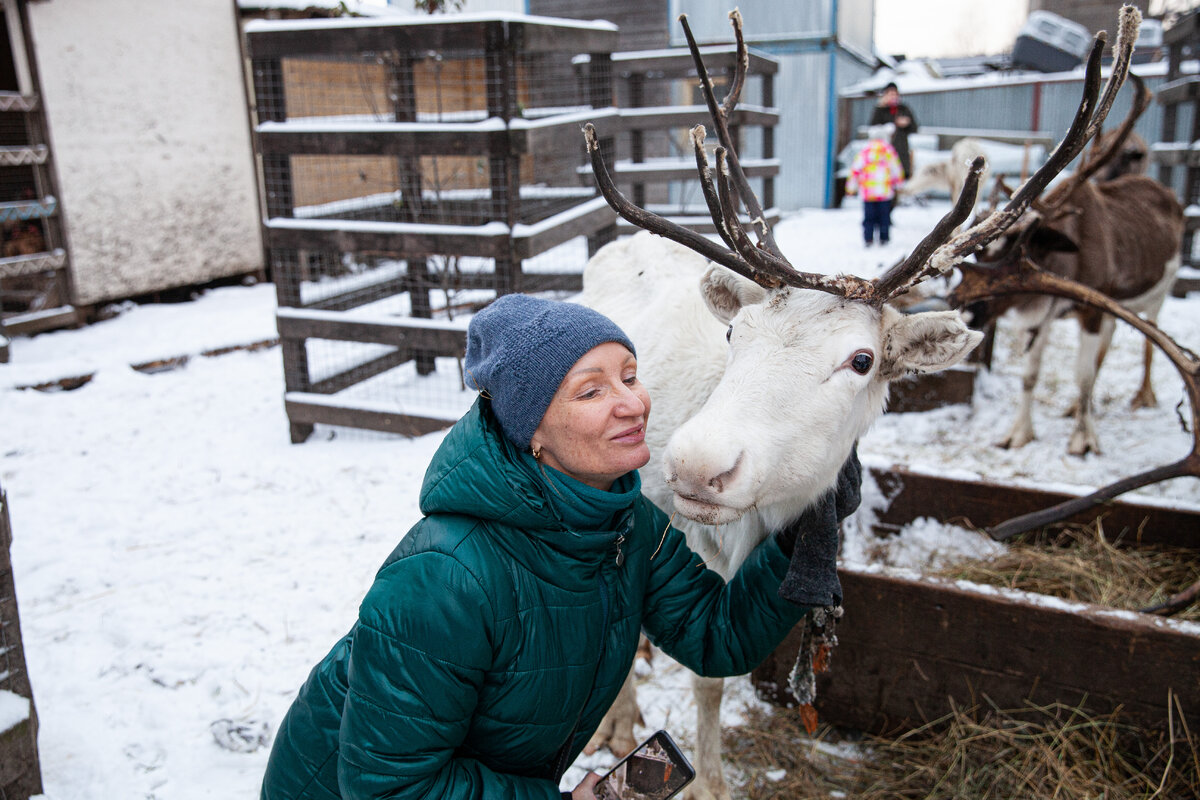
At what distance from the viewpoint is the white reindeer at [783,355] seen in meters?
2.01

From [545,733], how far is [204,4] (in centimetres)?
1125

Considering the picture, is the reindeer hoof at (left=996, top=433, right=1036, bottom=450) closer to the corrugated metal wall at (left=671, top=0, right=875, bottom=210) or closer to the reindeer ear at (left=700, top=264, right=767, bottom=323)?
the reindeer ear at (left=700, top=264, right=767, bottom=323)

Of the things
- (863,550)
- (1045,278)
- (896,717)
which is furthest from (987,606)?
(1045,278)

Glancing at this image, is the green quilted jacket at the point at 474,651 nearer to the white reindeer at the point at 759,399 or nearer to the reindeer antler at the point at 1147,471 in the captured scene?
the white reindeer at the point at 759,399

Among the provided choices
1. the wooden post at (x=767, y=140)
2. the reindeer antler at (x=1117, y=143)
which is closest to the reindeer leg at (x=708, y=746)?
the reindeer antler at (x=1117, y=143)

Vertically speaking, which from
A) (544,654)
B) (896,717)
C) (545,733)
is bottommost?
(896,717)

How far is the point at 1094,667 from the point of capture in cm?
277

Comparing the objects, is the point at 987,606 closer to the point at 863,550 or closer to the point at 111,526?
the point at 863,550

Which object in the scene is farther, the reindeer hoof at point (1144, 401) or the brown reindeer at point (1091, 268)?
the reindeer hoof at point (1144, 401)

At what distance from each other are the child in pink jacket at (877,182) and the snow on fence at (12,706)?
1128cm

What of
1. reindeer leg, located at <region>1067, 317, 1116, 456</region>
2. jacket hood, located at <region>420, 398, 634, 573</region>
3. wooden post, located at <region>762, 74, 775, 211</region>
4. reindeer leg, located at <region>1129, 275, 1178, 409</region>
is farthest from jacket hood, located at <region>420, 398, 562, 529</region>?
wooden post, located at <region>762, 74, 775, 211</region>

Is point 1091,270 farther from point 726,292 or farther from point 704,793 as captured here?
point 704,793

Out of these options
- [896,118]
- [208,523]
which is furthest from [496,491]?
[896,118]

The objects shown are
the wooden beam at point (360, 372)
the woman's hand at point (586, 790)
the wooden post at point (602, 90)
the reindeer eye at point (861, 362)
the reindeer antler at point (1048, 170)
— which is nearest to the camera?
the woman's hand at point (586, 790)
